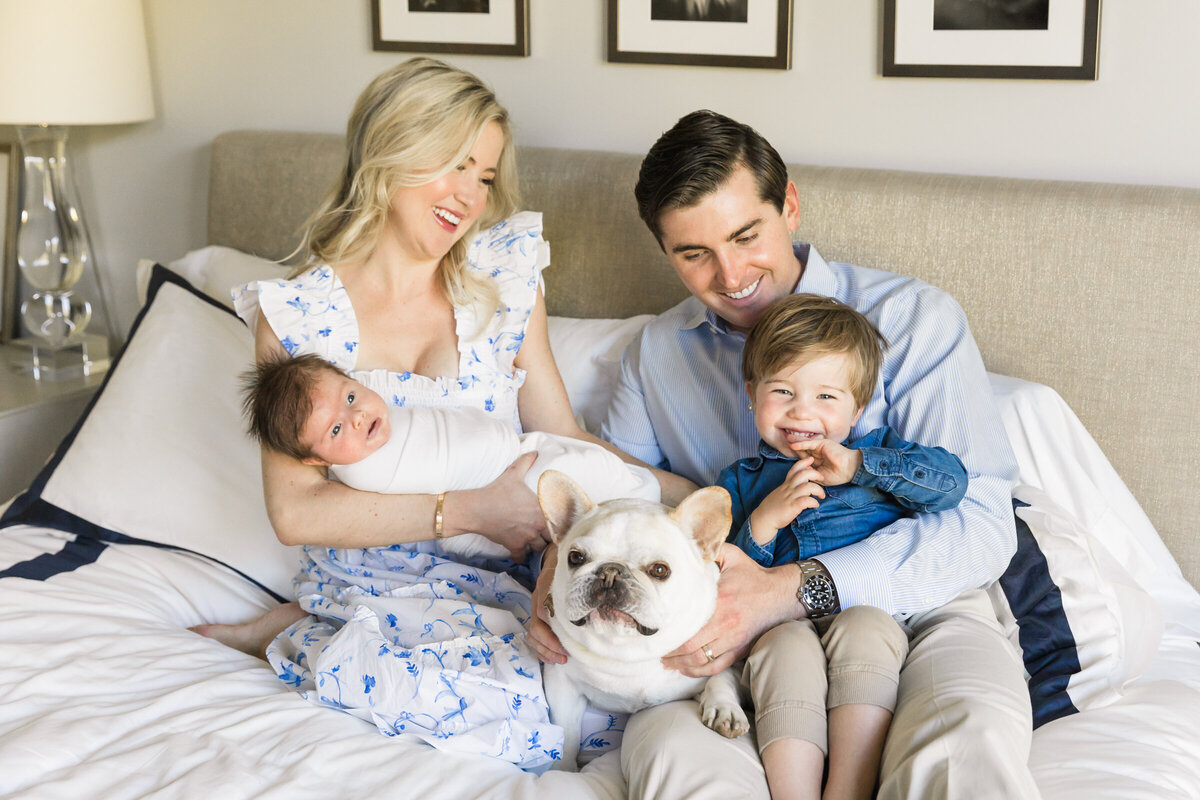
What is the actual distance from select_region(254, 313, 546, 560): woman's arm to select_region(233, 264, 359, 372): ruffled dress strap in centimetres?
22

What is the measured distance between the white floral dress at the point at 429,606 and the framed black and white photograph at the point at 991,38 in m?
0.86

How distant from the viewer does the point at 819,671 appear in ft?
4.56

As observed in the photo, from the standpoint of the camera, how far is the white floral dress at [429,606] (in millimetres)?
1498

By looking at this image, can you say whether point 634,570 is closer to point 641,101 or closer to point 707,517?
point 707,517

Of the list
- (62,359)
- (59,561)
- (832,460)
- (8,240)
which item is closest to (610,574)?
(832,460)

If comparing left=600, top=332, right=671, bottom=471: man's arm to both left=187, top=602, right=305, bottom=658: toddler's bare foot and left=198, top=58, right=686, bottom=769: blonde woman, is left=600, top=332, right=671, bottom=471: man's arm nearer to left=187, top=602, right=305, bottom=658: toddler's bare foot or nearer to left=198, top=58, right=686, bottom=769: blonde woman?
left=198, top=58, right=686, bottom=769: blonde woman

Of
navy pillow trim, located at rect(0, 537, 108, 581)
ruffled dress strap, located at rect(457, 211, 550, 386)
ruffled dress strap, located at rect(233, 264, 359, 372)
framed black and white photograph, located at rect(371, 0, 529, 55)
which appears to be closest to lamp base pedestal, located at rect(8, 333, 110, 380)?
navy pillow trim, located at rect(0, 537, 108, 581)

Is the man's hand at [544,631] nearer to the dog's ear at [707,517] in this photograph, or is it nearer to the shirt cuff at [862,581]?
the dog's ear at [707,517]

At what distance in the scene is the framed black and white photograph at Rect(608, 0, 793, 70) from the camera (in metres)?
2.23

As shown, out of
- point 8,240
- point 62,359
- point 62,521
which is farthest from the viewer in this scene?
point 8,240

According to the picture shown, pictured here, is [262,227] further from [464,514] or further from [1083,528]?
[1083,528]

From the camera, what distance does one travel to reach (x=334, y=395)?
5.54ft

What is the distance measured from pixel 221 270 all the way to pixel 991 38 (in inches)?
73.1

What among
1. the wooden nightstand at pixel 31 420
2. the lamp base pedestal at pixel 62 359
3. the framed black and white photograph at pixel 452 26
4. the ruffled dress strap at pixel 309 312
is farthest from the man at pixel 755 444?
the lamp base pedestal at pixel 62 359
